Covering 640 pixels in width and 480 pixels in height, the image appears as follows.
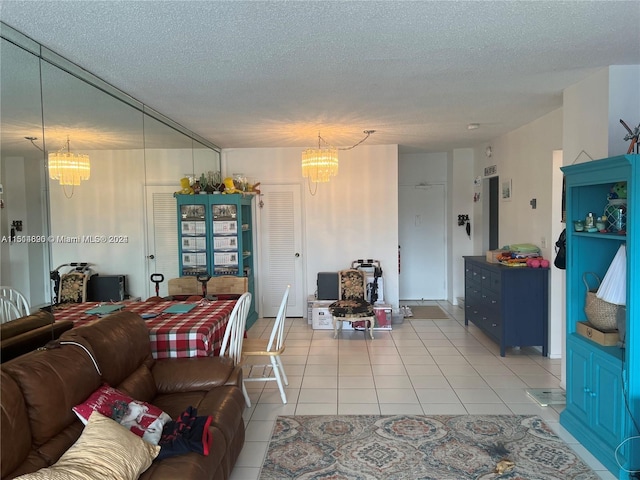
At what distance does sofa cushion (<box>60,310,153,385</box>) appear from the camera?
2410 mm

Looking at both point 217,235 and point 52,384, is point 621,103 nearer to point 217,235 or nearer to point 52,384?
point 52,384

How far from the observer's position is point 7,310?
2.24 meters

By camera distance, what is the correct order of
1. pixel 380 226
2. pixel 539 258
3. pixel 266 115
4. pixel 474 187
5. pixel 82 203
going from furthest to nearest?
pixel 474 187 → pixel 380 226 → pixel 539 258 → pixel 266 115 → pixel 82 203

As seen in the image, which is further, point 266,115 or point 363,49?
point 266,115

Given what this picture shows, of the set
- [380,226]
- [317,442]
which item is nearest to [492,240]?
[380,226]

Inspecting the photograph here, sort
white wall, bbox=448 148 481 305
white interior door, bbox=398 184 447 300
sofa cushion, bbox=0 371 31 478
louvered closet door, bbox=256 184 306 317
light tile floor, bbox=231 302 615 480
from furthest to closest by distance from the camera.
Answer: white interior door, bbox=398 184 447 300
white wall, bbox=448 148 481 305
louvered closet door, bbox=256 184 306 317
light tile floor, bbox=231 302 615 480
sofa cushion, bbox=0 371 31 478

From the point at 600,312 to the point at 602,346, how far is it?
0.70 feet

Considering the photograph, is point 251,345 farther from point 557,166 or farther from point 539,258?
point 557,166

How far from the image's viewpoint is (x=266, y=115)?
171 inches

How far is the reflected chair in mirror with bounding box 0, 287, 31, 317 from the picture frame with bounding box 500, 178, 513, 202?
5.18 m

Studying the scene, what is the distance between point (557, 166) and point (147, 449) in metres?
4.38

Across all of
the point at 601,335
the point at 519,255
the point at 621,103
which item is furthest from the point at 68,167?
the point at 519,255

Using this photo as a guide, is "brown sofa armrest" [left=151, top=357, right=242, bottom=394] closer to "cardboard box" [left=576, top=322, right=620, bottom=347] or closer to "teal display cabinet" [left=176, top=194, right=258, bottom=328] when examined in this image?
"cardboard box" [left=576, top=322, right=620, bottom=347]

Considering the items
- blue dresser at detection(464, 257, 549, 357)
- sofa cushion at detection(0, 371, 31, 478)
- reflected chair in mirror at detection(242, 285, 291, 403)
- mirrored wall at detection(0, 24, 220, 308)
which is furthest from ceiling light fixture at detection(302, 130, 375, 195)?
sofa cushion at detection(0, 371, 31, 478)
